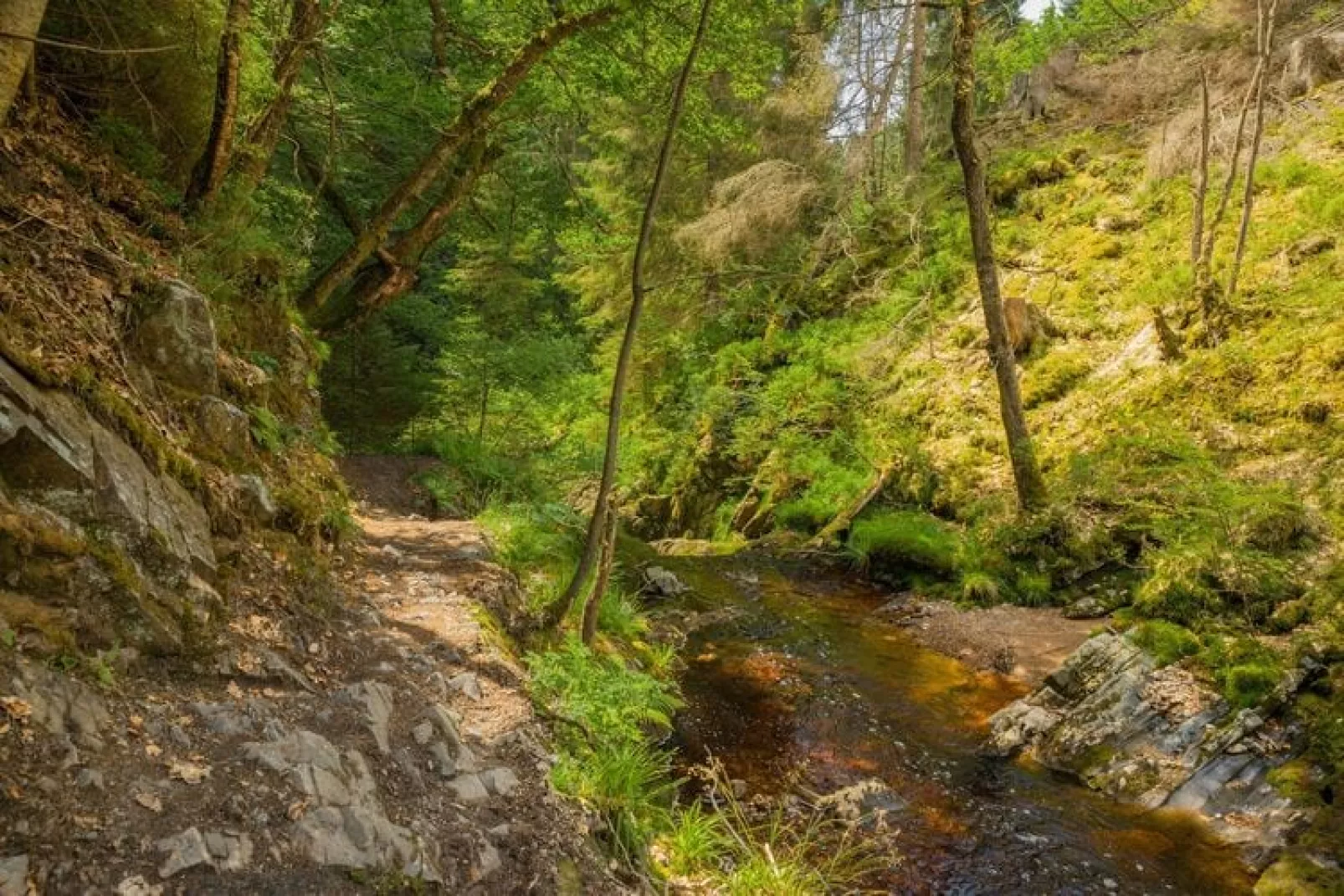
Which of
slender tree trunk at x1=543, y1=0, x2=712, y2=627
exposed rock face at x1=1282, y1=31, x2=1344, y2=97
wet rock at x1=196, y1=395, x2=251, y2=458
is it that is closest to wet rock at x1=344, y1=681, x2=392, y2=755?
wet rock at x1=196, y1=395, x2=251, y2=458

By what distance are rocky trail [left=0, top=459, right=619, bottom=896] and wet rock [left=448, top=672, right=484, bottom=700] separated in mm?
12

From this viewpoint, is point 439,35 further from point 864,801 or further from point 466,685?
point 864,801

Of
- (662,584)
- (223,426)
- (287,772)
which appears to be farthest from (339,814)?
(662,584)

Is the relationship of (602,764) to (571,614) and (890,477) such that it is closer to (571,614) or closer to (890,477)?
(571,614)

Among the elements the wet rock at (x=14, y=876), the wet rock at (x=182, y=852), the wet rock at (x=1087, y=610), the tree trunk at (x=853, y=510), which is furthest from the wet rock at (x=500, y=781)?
the tree trunk at (x=853, y=510)

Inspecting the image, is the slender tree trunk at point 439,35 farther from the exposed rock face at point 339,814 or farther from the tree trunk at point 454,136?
the exposed rock face at point 339,814

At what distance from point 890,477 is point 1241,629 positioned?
6.78 meters

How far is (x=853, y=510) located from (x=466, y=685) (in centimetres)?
957

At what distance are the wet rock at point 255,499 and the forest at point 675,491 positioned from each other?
0.10 feet

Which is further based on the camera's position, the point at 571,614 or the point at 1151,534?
the point at 1151,534

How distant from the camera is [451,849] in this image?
3230mm

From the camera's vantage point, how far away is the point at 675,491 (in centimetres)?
1828

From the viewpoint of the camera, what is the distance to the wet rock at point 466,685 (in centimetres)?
471

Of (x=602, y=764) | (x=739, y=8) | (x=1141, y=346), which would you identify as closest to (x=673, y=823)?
(x=602, y=764)
